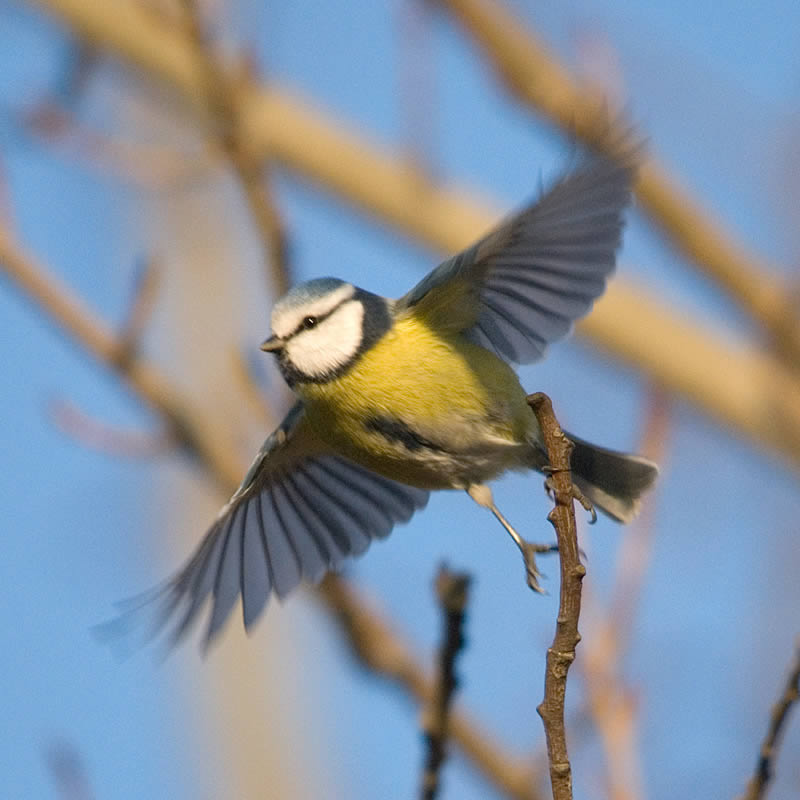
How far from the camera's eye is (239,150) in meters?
2.11

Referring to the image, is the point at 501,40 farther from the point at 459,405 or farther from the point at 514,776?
the point at 514,776

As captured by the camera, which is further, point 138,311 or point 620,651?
point 138,311

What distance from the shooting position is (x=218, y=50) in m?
2.35

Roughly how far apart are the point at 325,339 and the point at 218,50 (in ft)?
2.42

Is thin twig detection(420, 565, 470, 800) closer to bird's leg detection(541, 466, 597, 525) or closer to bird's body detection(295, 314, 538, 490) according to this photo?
bird's leg detection(541, 466, 597, 525)

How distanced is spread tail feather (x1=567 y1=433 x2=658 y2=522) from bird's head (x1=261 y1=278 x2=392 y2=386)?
429 mm

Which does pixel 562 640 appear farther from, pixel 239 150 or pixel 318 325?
pixel 239 150

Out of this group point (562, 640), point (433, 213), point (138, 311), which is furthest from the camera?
point (433, 213)

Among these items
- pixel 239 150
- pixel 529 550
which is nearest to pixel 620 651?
pixel 529 550

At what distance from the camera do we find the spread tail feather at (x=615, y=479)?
6.90ft

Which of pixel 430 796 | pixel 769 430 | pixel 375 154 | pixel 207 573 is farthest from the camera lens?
pixel 375 154

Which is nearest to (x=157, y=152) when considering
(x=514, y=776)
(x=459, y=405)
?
(x=459, y=405)

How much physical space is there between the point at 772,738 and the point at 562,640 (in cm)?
28

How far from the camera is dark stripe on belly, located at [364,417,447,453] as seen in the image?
1.85m
